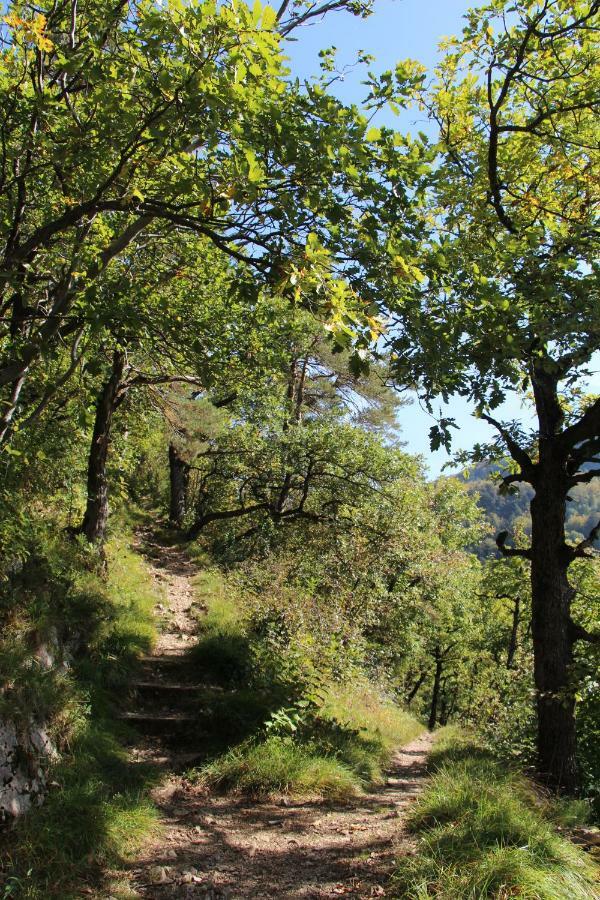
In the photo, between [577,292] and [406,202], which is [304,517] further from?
[406,202]

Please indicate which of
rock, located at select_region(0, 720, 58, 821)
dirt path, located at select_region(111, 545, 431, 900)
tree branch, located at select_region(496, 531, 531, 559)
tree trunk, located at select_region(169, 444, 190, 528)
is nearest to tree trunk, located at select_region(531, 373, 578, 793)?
tree branch, located at select_region(496, 531, 531, 559)

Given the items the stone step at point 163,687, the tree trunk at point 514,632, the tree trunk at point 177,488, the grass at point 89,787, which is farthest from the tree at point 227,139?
the tree trunk at point 177,488

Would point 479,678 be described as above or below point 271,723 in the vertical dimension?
below

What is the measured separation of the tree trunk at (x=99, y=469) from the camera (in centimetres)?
1060

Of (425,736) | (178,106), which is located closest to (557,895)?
(178,106)

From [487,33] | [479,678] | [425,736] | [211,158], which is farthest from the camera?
[479,678]

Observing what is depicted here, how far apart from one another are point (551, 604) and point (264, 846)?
4.66 meters

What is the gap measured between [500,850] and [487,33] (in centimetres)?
864

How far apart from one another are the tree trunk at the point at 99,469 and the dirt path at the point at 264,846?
4476mm

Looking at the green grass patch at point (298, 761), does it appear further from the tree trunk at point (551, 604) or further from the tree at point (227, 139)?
the tree at point (227, 139)

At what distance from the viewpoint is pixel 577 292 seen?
5223mm

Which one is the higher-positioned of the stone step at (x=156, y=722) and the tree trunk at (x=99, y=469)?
the tree trunk at (x=99, y=469)

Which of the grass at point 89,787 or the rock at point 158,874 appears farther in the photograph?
the rock at point 158,874

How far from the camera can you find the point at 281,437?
14.4 m
